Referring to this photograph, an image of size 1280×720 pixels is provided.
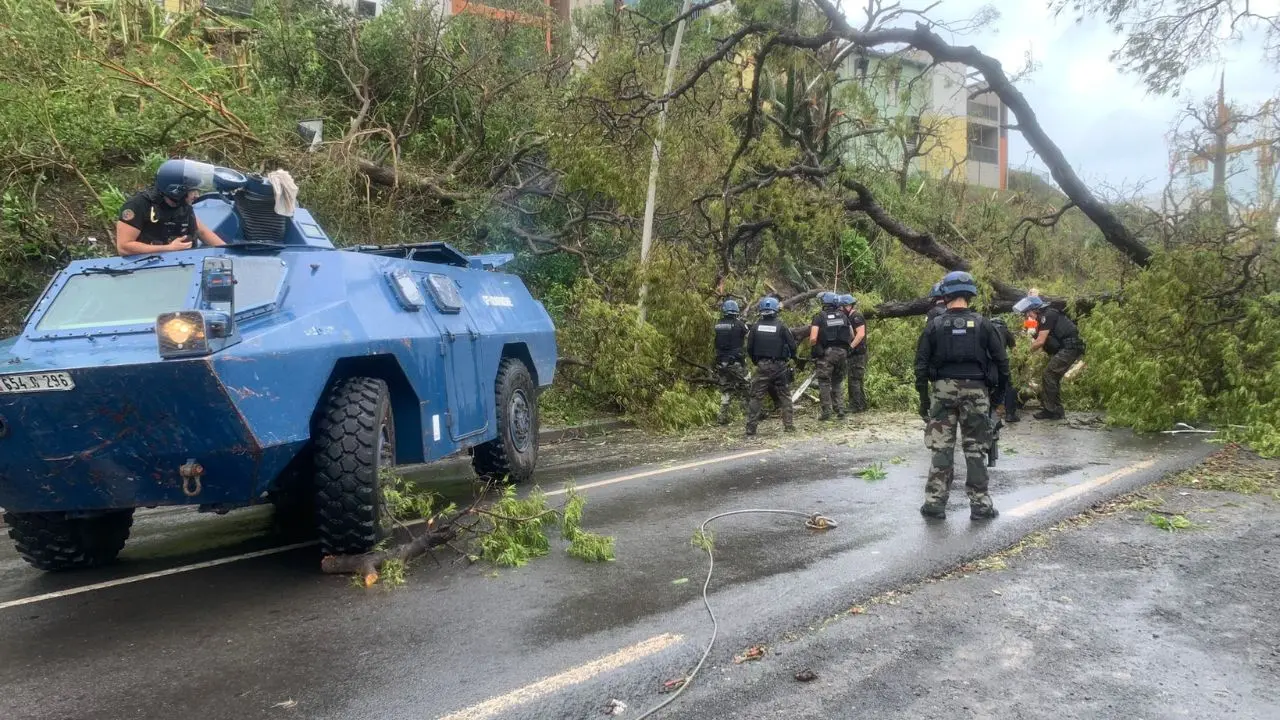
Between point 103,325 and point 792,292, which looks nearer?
point 103,325

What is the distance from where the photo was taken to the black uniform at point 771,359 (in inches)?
476

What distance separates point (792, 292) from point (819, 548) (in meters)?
15.6

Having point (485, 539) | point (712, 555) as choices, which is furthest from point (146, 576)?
point (712, 555)

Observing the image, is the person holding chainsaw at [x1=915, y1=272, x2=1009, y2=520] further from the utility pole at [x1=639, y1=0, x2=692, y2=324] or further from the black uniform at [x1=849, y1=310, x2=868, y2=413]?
the black uniform at [x1=849, y1=310, x2=868, y2=413]

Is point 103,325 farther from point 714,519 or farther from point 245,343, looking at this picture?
point 714,519

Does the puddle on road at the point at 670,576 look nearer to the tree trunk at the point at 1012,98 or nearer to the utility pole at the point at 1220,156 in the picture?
the tree trunk at the point at 1012,98

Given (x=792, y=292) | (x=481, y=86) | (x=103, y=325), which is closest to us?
(x=103, y=325)

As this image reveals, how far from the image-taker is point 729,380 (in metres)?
13.0

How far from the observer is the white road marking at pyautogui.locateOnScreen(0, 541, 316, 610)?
204 inches

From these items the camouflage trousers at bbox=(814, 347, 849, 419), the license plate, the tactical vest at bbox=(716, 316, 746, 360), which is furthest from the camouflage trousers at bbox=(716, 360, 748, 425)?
the license plate

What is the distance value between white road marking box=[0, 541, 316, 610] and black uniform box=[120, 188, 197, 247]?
2.04 metres

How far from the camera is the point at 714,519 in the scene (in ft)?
21.6

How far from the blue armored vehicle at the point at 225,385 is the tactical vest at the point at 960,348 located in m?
3.55

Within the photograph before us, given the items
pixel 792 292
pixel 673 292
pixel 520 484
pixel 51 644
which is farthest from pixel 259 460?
pixel 792 292
